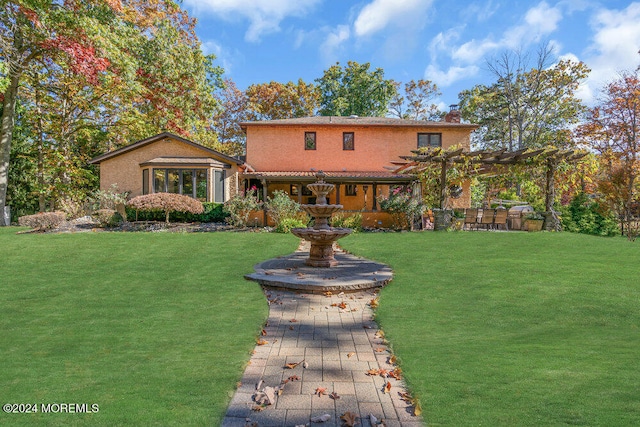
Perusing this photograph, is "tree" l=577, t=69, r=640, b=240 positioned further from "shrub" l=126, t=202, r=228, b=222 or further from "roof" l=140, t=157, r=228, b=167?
"roof" l=140, t=157, r=228, b=167

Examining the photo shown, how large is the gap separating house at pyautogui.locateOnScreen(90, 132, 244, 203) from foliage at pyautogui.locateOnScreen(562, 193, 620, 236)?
19.6 meters

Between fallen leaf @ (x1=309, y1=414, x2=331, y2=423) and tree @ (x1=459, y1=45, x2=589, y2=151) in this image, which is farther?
tree @ (x1=459, y1=45, x2=589, y2=151)

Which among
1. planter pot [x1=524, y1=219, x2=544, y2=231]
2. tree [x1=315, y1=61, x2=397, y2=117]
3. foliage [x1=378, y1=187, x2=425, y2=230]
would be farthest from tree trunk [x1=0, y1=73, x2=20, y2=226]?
planter pot [x1=524, y1=219, x2=544, y2=231]

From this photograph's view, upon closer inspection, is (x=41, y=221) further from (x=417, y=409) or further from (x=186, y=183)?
(x=417, y=409)

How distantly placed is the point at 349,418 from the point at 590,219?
833 inches

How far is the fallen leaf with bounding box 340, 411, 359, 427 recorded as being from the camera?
9.68ft

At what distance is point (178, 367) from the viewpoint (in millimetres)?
3885

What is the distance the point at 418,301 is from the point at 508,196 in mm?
26807

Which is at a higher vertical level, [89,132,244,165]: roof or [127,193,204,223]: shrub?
[89,132,244,165]: roof

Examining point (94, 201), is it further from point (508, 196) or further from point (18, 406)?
point (508, 196)

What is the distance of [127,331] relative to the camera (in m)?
5.09

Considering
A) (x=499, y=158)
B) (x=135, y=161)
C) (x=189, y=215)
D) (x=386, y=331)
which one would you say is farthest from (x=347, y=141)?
(x=386, y=331)

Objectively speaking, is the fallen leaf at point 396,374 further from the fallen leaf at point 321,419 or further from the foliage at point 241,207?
the foliage at point 241,207

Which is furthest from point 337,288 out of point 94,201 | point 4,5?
point 4,5
